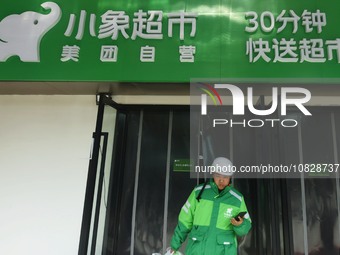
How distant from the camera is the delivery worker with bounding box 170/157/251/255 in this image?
257cm

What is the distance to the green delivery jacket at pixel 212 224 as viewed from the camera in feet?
8.43

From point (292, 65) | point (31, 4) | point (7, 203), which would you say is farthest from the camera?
point (7, 203)

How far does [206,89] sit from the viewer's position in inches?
125

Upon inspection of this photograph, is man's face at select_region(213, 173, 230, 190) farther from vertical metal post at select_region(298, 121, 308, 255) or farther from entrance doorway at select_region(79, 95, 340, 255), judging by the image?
vertical metal post at select_region(298, 121, 308, 255)

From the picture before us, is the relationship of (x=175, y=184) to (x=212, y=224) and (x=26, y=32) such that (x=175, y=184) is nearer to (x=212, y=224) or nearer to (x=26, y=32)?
(x=212, y=224)

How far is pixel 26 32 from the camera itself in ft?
10.5

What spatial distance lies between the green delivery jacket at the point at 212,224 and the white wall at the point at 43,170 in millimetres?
1296

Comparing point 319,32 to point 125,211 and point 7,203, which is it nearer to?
point 125,211

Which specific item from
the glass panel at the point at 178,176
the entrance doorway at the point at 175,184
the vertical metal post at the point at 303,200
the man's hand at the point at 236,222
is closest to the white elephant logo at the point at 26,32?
the entrance doorway at the point at 175,184

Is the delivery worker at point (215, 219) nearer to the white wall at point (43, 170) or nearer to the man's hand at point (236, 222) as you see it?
the man's hand at point (236, 222)

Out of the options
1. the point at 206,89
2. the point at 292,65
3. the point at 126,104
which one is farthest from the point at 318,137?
the point at 126,104

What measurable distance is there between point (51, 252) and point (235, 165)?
2.10m

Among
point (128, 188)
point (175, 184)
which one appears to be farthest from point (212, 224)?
point (128, 188)

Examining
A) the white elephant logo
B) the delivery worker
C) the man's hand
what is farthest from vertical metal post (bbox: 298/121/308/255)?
the white elephant logo
